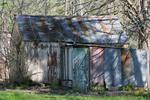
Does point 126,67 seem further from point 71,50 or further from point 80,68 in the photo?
point 71,50

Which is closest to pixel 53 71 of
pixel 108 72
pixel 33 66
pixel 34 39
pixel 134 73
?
pixel 33 66

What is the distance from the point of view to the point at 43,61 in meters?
16.0

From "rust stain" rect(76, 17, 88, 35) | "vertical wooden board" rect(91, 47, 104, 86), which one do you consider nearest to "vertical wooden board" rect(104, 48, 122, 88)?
"vertical wooden board" rect(91, 47, 104, 86)

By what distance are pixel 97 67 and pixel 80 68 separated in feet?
3.69

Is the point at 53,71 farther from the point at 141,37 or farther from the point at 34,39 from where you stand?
the point at 141,37

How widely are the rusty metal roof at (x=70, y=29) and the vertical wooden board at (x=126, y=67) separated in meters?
1.61

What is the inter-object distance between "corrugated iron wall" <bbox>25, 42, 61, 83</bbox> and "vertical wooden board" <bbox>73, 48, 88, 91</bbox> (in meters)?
1.73

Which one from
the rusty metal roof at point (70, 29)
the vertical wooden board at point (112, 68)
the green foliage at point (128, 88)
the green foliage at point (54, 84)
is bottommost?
the green foliage at point (128, 88)

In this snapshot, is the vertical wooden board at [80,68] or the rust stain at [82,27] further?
the rust stain at [82,27]

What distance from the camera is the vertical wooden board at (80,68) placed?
47.7 feet

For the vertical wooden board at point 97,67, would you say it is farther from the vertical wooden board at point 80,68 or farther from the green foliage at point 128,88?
the green foliage at point 128,88

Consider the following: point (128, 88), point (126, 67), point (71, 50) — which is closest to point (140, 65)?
point (126, 67)

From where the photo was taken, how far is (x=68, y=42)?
1612 centimetres

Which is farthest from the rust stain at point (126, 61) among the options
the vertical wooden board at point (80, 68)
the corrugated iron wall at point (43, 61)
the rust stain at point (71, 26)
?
the corrugated iron wall at point (43, 61)
